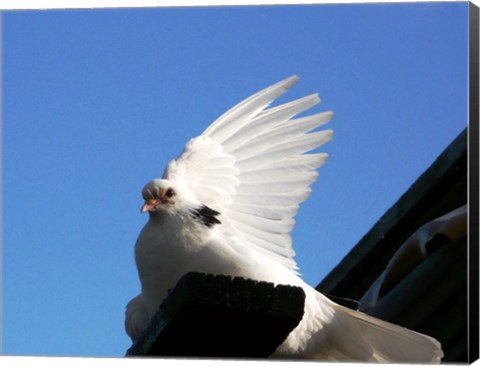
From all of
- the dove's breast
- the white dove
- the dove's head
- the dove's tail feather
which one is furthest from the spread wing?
the dove's tail feather

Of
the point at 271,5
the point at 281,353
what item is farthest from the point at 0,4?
the point at 281,353

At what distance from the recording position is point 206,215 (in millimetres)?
2447

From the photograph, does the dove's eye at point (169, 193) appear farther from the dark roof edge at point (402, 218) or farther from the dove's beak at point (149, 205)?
the dark roof edge at point (402, 218)

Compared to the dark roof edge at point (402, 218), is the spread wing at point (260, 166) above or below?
above

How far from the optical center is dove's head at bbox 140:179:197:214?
2.44 m

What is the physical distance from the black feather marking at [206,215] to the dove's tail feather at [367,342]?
41cm

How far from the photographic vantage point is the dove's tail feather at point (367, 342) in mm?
2123

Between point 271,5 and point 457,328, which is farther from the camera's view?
point 271,5

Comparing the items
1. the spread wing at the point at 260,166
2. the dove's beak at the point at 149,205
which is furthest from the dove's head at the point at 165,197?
the spread wing at the point at 260,166

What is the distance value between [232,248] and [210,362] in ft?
1.82

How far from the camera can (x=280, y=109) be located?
2.83 metres

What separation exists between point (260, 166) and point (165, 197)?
15.3 inches

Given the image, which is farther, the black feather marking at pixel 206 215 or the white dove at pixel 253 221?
the black feather marking at pixel 206 215

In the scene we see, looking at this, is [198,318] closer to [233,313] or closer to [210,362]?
[233,313]
